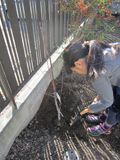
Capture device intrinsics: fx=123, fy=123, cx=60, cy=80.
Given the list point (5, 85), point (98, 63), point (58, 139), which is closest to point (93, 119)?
point (58, 139)

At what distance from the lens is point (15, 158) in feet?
5.43

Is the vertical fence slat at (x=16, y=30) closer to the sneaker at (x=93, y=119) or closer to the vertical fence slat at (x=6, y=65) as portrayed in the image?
the vertical fence slat at (x=6, y=65)

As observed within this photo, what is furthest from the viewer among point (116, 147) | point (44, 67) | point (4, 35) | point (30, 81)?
point (44, 67)

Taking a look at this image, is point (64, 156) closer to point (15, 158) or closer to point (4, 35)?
point (15, 158)

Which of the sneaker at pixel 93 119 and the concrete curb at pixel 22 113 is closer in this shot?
the concrete curb at pixel 22 113

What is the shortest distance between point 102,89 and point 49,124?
48.8 inches

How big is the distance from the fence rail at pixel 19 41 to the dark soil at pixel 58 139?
0.61 metres

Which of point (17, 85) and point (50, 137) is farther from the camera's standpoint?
point (50, 137)

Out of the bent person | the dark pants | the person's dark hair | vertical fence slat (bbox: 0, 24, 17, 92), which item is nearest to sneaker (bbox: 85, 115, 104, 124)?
the dark pants

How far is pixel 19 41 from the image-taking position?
1.57 metres

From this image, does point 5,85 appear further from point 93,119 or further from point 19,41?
point 93,119

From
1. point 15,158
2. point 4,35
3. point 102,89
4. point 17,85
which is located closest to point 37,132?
point 15,158

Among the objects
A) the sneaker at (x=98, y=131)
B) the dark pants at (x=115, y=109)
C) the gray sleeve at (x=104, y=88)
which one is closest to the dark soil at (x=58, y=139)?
the sneaker at (x=98, y=131)

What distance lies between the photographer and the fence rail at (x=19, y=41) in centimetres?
133
